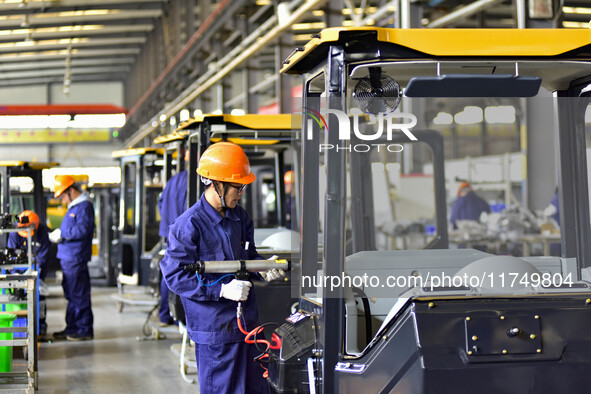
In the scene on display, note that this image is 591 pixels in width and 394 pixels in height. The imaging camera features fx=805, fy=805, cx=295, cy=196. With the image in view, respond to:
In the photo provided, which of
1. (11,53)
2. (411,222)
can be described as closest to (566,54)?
(411,222)

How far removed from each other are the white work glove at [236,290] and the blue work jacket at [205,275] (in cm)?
6

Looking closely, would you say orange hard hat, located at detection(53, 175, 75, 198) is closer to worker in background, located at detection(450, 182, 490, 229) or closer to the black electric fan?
worker in background, located at detection(450, 182, 490, 229)

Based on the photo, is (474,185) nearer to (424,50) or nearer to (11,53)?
(424,50)

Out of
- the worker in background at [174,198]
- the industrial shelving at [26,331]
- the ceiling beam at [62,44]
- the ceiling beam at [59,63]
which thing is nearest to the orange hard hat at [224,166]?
the industrial shelving at [26,331]

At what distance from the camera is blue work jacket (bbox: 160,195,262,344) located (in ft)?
12.9

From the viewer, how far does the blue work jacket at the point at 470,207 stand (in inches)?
444

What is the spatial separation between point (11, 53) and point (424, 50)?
79.9 ft

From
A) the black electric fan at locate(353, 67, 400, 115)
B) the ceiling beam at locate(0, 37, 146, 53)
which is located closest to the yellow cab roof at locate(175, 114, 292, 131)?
the black electric fan at locate(353, 67, 400, 115)

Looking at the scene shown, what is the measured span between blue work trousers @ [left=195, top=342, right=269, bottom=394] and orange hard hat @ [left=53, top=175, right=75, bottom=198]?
511 cm

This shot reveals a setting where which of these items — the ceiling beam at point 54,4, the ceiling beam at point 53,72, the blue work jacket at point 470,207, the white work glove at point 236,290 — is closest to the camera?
the white work glove at point 236,290

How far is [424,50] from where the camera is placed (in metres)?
3.11

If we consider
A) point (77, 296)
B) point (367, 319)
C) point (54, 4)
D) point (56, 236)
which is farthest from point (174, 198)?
point (54, 4)

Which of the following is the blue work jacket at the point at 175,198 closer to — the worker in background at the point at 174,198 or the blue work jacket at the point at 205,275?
the worker in background at the point at 174,198

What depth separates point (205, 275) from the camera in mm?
4023
